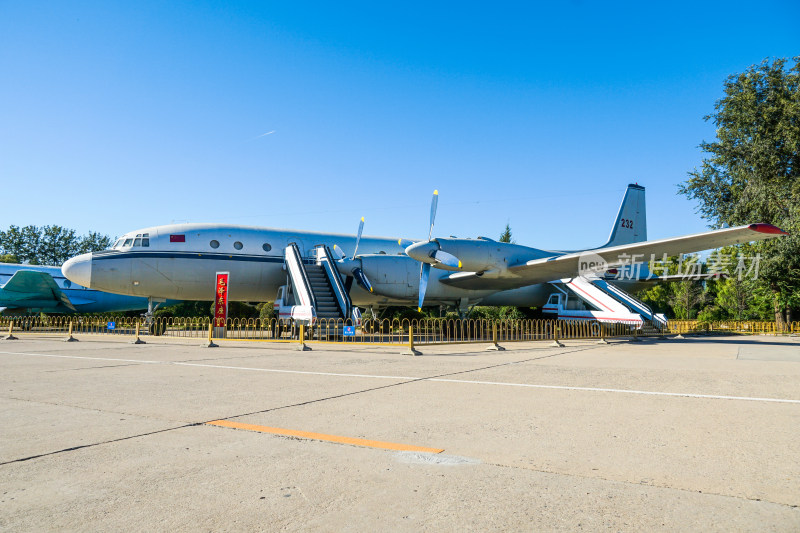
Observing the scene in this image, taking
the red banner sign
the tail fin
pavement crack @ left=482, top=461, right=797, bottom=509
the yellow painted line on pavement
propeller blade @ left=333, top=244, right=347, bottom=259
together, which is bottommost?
the yellow painted line on pavement

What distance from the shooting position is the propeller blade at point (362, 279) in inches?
809

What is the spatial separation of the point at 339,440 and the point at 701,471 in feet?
9.14

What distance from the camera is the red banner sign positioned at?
1820 cm

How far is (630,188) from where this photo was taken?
1094 inches

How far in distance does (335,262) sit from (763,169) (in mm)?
28017

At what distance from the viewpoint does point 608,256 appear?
1814 cm

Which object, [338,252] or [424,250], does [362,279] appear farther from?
[424,250]

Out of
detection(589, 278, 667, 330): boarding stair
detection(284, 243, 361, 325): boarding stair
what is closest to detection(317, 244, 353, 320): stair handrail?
detection(284, 243, 361, 325): boarding stair

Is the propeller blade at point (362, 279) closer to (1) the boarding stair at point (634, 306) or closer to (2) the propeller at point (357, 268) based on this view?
(2) the propeller at point (357, 268)

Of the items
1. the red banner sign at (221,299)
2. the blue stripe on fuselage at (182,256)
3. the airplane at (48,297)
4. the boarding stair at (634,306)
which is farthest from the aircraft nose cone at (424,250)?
the airplane at (48,297)

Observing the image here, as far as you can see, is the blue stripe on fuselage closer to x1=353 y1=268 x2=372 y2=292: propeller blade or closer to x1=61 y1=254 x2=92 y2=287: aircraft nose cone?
x1=61 y1=254 x2=92 y2=287: aircraft nose cone

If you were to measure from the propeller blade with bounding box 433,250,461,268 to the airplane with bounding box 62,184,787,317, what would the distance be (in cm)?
4

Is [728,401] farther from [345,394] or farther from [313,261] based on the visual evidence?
[313,261]

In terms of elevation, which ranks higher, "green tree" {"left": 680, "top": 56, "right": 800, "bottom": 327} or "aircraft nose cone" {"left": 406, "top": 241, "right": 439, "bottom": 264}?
"green tree" {"left": 680, "top": 56, "right": 800, "bottom": 327}
